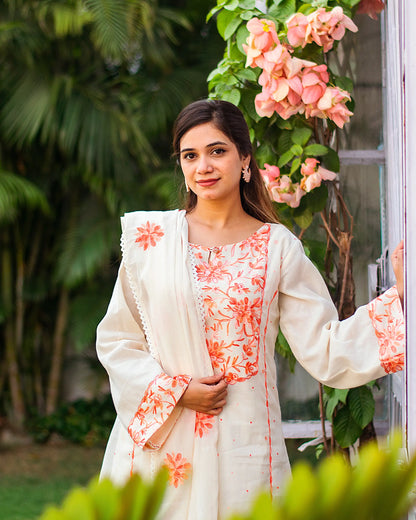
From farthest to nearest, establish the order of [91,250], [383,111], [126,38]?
1. [91,250]
2. [126,38]
3. [383,111]

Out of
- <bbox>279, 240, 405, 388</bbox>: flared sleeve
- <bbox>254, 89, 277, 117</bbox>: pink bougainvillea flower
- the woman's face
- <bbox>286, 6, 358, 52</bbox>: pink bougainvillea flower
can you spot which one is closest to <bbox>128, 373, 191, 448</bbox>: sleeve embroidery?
<bbox>279, 240, 405, 388</bbox>: flared sleeve

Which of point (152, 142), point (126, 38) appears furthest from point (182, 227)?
point (152, 142)

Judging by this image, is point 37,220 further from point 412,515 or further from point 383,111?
point 412,515

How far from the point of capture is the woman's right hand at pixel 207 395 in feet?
5.24

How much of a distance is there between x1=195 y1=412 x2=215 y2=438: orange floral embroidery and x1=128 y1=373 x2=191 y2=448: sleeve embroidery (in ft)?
0.22

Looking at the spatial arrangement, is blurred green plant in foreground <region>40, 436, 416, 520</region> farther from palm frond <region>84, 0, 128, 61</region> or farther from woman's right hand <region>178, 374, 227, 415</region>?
palm frond <region>84, 0, 128, 61</region>

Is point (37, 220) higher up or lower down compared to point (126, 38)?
lower down

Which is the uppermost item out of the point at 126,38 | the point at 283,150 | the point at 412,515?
the point at 126,38

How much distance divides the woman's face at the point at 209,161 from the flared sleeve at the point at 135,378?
0.90 ft

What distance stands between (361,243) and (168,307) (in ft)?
3.58

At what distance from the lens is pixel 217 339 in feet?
5.38

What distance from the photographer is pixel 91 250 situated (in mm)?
5102

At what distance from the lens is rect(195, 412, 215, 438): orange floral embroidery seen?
1626mm

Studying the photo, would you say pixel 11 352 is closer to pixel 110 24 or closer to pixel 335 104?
pixel 110 24
